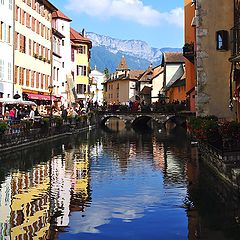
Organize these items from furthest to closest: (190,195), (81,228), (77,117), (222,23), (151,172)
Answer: (77,117)
(222,23)
(151,172)
(190,195)
(81,228)

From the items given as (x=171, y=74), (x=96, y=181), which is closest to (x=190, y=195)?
(x=96, y=181)

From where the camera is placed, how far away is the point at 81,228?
12.1 metres

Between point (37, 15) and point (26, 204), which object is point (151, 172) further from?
point (37, 15)

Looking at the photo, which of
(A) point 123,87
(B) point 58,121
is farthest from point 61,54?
(A) point 123,87

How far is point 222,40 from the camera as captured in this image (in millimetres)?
31672

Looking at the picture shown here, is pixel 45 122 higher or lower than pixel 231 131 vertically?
higher

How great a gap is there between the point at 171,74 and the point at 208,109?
6615 cm

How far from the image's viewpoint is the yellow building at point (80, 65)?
84.2 m

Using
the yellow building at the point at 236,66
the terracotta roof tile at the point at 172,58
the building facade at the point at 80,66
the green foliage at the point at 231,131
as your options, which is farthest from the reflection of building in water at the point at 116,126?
the green foliage at the point at 231,131

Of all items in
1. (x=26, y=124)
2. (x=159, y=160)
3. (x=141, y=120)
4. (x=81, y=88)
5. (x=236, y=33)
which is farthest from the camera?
(x=141, y=120)

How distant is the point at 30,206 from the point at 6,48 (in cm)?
3544

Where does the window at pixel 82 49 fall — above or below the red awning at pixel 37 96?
above

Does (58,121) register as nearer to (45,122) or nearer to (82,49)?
(45,122)

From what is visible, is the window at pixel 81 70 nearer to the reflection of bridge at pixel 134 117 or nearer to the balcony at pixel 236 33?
the reflection of bridge at pixel 134 117
